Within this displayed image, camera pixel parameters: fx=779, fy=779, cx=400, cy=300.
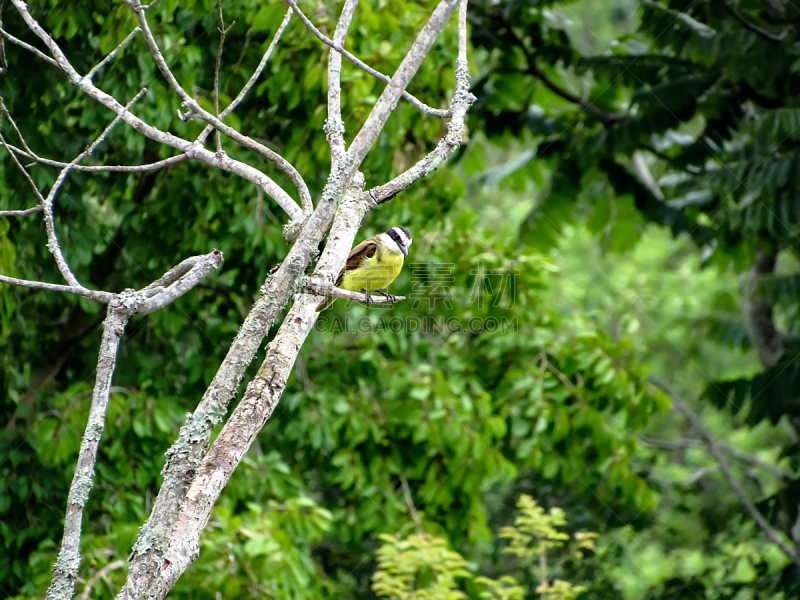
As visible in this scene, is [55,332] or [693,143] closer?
[55,332]

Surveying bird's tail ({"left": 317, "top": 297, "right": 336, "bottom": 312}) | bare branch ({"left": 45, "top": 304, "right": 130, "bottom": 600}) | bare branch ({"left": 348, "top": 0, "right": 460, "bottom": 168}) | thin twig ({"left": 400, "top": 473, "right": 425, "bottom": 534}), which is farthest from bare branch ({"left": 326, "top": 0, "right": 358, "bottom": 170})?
thin twig ({"left": 400, "top": 473, "right": 425, "bottom": 534})

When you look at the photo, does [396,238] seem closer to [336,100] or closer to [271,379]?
[336,100]

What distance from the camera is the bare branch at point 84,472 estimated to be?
1.81m

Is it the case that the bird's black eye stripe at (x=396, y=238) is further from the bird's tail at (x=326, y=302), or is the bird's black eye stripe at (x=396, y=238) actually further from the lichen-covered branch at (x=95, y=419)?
the lichen-covered branch at (x=95, y=419)

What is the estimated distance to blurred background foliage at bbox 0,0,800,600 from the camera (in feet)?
13.8

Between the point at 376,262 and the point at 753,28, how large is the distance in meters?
3.23

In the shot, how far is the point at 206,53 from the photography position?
4.70 m

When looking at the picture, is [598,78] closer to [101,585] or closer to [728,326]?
[728,326]

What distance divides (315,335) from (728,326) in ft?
14.7

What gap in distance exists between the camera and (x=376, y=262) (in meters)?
3.97

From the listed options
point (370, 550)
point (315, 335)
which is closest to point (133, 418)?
point (315, 335)

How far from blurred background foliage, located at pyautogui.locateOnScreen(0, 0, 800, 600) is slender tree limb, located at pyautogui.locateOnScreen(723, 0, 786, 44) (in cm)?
4

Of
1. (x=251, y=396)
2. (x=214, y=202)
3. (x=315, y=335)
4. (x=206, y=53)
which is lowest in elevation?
(x=251, y=396)

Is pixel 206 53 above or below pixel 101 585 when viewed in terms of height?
above
